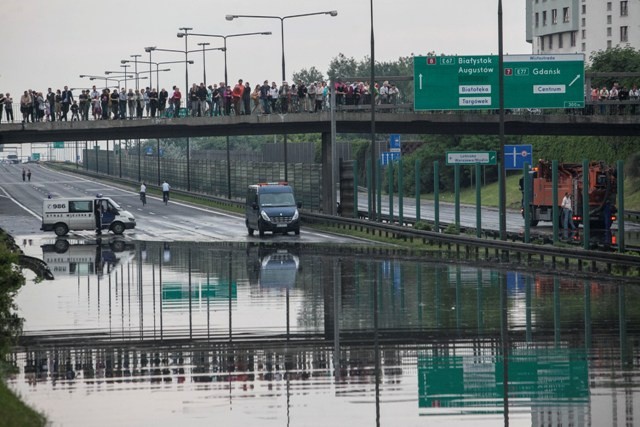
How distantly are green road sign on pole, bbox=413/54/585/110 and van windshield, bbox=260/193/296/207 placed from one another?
259 inches

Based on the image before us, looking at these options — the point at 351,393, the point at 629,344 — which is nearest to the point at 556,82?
the point at 629,344

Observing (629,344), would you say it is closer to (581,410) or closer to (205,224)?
(581,410)

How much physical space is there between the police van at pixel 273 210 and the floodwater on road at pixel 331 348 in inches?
748

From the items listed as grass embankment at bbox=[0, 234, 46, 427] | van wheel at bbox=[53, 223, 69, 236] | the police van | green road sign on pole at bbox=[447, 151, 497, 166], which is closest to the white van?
van wheel at bbox=[53, 223, 69, 236]

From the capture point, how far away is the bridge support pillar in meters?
64.8

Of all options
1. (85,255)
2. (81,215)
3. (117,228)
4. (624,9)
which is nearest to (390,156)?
(117,228)

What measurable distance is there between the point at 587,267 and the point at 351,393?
21792mm

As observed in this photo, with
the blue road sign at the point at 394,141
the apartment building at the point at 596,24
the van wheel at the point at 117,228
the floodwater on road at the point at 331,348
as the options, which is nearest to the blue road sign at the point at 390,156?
the blue road sign at the point at 394,141

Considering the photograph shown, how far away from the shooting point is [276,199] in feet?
193

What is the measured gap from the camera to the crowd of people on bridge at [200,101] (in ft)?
205

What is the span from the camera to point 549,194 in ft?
201

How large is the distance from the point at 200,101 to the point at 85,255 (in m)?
17.4

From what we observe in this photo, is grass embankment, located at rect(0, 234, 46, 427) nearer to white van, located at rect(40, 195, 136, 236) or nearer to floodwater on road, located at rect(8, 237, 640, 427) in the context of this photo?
floodwater on road, located at rect(8, 237, 640, 427)

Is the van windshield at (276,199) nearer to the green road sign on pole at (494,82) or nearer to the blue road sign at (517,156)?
the green road sign on pole at (494,82)
